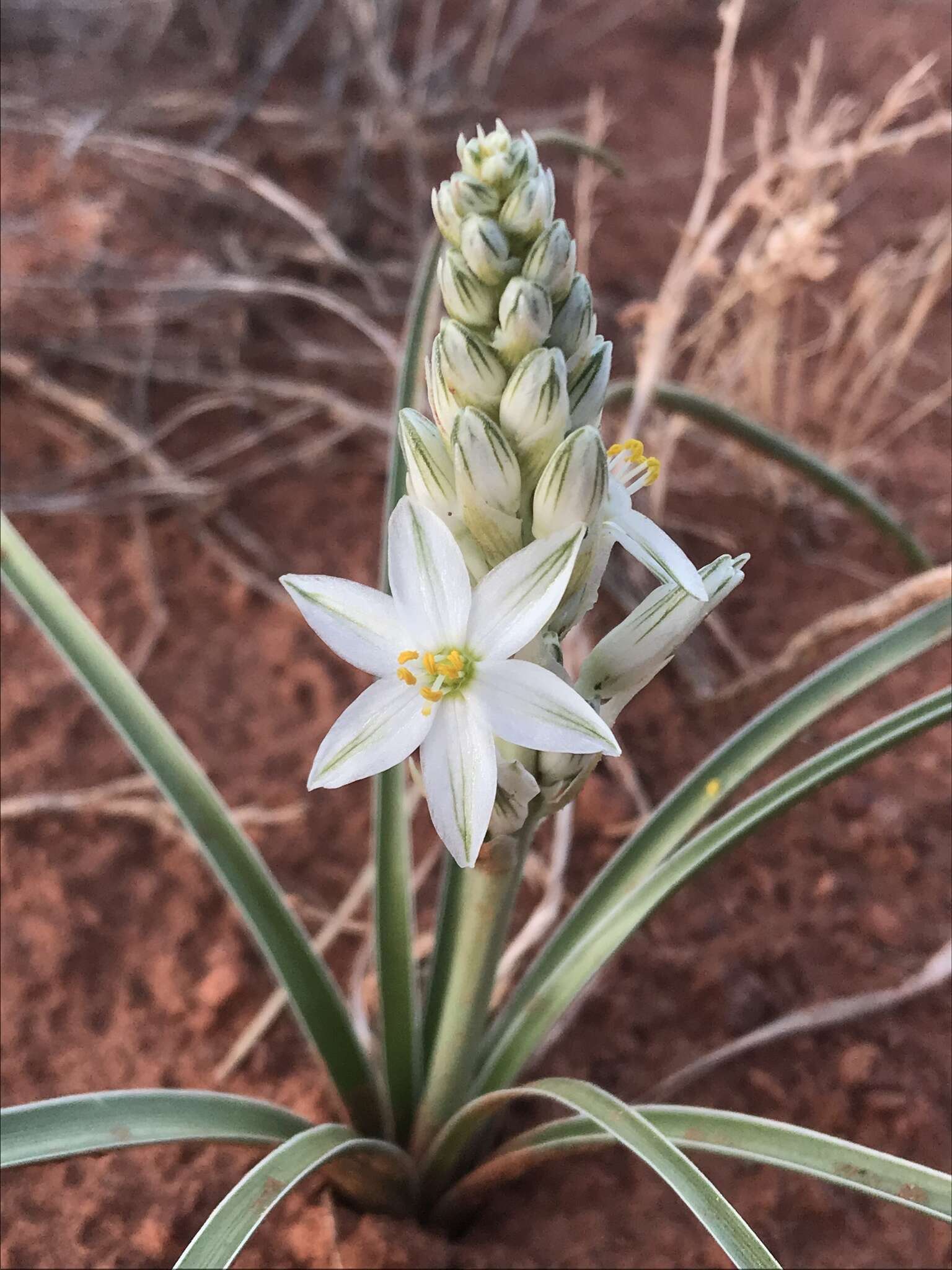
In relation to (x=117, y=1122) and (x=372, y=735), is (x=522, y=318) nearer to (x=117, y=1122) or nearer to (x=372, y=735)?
(x=372, y=735)

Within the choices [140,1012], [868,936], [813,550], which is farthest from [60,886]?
[813,550]

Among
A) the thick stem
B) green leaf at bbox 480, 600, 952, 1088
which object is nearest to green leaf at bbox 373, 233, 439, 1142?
the thick stem

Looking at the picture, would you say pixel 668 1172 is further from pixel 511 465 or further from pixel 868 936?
pixel 868 936

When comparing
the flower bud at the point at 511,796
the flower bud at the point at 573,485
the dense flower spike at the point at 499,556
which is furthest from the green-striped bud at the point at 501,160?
the flower bud at the point at 511,796

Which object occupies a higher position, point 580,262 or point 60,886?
point 580,262

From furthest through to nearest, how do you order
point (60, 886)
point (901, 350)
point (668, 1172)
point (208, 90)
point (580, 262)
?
point (208, 90) < point (580, 262) < point (901, 350) < point (60, 886) < point (668, 1172)

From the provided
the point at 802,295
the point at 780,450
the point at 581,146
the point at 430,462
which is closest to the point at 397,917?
the point at 430,462
